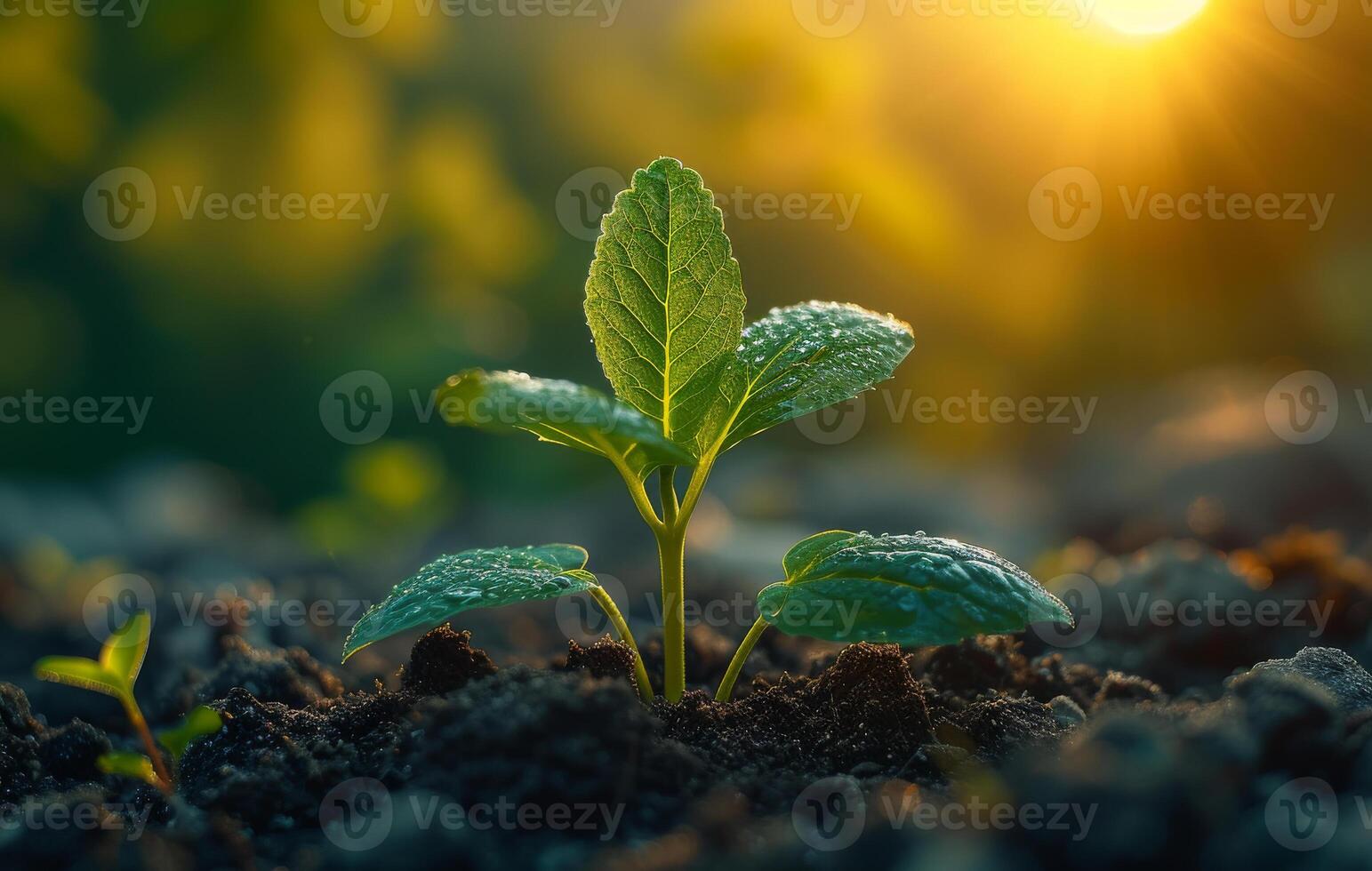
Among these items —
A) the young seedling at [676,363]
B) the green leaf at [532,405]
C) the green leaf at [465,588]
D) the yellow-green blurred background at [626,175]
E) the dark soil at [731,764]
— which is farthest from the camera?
the yellow-green blurred background at [626,175]

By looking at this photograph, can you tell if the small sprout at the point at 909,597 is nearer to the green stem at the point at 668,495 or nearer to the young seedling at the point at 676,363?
the young seedling at the point at 676,363

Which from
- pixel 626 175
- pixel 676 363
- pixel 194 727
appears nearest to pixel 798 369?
pixel 676 363

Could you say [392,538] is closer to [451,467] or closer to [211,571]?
[211,571]

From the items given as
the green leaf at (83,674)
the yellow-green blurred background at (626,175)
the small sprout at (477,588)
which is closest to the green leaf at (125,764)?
the green leaf at (83,674)

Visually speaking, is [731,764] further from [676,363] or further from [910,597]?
[676,363]

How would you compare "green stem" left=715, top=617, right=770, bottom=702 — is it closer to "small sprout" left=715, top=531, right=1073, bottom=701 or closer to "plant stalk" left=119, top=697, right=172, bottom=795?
"small sprout" left=715, top=531, right=1073, bottom=701

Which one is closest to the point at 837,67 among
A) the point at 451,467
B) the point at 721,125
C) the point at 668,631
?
the point at 721,125
